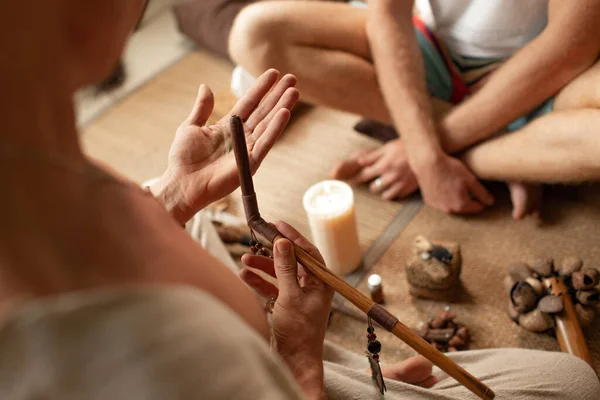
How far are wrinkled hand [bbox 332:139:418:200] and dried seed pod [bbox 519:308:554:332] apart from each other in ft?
1.46

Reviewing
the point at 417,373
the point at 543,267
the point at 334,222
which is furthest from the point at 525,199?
the point at 417,373

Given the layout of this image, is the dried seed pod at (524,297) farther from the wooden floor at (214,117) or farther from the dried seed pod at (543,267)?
the wooden floor at (214,117)

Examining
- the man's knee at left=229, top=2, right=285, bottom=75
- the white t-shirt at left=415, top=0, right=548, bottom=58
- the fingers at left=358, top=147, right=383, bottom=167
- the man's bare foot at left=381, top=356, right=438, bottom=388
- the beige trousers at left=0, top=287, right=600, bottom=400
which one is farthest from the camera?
the fingers at left=358, top=147, right=383, bottom=167

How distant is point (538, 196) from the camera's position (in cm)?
149

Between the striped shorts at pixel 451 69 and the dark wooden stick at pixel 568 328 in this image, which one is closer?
the dark wooden stick at pixel 568 328

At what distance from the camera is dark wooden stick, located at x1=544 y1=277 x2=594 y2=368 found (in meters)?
1.18

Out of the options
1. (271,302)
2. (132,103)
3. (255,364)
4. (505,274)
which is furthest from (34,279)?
(132,103)

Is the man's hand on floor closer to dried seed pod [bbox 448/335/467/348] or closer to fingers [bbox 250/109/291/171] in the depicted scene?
dried seed pod [bbox 448/335/467/348]

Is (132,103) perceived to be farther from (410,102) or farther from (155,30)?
(410,102)

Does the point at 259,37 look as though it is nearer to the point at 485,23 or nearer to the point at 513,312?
the point at 485,23

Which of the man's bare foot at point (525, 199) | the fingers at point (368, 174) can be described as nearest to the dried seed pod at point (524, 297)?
the man's bare foot at point (525, 199)

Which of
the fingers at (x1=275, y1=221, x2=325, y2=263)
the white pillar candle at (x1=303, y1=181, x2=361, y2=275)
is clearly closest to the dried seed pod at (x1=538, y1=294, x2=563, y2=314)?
the white pillar candle at (x1=303, y1=181, x2=361, y2=275)

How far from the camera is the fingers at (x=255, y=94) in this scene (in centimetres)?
86

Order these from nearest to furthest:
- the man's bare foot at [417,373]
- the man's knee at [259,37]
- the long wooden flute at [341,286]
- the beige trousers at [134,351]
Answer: the beige trousers at [134,351]
the long wooden flute at [341,286]
the man's bare foot at [417,373]
the man's knee at [259,37]
